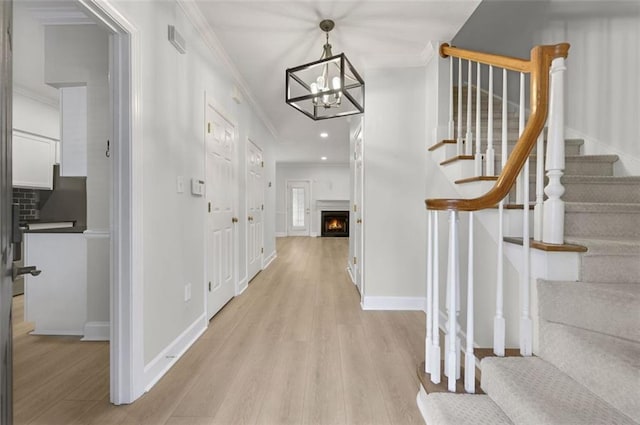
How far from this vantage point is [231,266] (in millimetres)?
3271

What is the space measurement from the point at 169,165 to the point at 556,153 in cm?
220

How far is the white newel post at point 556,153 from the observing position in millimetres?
1355

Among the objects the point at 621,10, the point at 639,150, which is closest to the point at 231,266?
the point at 639,150

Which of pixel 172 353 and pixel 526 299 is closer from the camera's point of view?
pixel 526 299

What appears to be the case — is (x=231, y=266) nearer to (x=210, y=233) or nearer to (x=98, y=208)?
(x=210, y=233)

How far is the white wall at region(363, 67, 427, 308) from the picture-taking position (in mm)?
2912

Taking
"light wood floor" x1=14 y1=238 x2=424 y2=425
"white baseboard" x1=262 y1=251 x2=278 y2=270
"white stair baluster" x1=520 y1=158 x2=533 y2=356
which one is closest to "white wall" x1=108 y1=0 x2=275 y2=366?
"light wood floor" x1=14 y1=238 x2=424 y2=425

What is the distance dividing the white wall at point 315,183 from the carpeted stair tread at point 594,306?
8.85 m

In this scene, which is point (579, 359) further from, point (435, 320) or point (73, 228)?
point (73, 228)

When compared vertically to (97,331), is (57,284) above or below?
above

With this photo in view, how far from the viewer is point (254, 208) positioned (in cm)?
441

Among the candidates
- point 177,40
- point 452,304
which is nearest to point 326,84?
point 177,40

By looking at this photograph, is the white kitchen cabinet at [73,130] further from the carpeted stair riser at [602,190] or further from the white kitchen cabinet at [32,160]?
the carpeted stair riser at [602,190]

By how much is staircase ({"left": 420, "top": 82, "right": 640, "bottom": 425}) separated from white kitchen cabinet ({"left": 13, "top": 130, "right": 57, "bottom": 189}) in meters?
5.10
